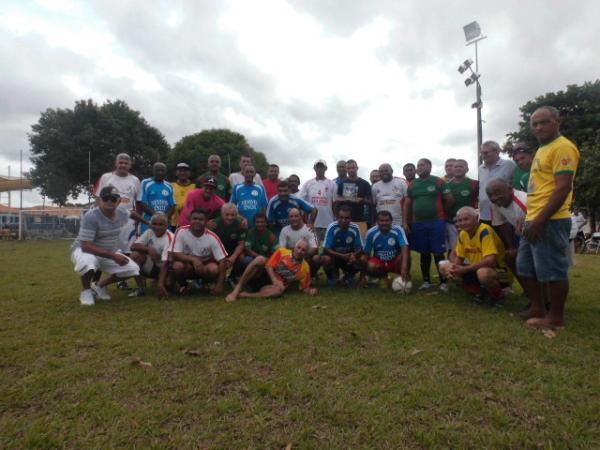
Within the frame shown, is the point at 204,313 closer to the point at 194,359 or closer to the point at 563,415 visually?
the point at 194,359

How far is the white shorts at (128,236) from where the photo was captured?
6793 millimetres

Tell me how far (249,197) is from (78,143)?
24.4 meters

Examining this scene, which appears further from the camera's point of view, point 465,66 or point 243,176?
point 465,66

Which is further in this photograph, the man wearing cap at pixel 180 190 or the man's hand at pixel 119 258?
the man wearing cap at pixel 180 190

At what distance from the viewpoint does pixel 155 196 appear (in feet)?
23.7

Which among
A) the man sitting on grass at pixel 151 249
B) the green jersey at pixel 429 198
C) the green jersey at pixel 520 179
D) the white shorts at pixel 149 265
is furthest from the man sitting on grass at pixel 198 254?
the green jersey at pixel 520 179

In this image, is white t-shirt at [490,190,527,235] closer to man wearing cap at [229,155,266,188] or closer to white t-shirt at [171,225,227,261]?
white t-shirt at [171,225,227,261]

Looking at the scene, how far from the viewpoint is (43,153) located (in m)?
26.7

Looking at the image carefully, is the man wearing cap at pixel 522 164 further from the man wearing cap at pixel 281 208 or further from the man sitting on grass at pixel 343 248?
the man wearing cap at pixel 281 208

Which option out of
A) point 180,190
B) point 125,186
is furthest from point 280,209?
point 125,186

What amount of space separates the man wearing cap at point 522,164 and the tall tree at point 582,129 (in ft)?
59.8

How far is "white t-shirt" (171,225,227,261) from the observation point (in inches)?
229

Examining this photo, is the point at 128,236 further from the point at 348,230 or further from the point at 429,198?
the point at 429,198

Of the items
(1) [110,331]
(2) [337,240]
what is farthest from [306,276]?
(1) [110,331]
